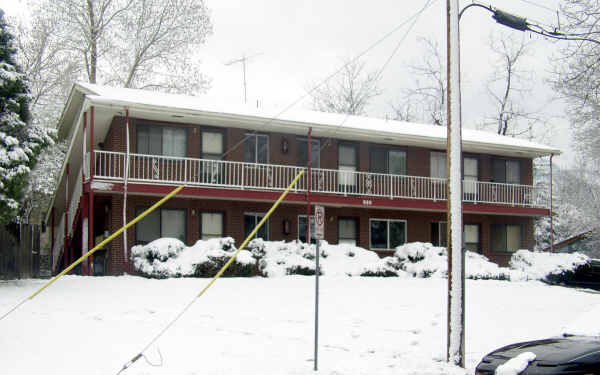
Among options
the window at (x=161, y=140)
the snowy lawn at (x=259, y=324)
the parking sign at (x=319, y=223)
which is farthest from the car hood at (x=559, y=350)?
the window at (x=161, y=140)

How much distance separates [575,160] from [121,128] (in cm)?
4188

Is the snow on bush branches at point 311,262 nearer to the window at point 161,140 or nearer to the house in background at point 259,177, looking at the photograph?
the house in background at point 259,177

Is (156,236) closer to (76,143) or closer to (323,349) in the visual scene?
(76,143)

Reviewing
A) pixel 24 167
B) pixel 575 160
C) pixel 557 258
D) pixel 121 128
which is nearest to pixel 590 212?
pixel 575 160

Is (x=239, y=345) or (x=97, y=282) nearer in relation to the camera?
(x=239, y=345)

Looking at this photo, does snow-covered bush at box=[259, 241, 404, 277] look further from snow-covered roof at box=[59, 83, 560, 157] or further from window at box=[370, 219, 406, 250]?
snow-covered roof at box=[59, 83, 560, 157]

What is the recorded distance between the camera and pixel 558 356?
22.7 feet

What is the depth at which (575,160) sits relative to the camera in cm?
5209

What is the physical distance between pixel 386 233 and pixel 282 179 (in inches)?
202

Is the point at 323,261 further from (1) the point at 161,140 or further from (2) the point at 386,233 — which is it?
(1) the point at 161,140

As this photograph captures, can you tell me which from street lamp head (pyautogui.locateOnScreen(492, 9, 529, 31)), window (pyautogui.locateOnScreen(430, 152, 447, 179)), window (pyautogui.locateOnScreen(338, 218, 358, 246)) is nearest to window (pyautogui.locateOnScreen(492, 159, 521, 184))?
window (pyautogui.locateOnScreen(430, 152, 447, 179))

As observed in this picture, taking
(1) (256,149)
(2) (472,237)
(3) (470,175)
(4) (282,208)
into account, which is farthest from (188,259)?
(3) (470,175)

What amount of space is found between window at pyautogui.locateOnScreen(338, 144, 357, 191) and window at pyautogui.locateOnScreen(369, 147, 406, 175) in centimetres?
84

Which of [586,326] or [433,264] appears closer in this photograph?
[586,326]
